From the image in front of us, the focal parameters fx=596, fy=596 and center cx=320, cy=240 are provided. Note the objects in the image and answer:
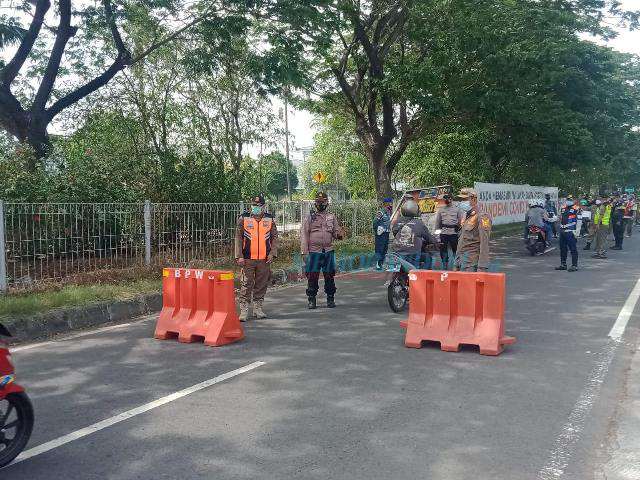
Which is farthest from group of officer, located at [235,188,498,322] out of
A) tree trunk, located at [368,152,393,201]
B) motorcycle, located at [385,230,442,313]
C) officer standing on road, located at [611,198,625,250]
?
officer standing on road, located at [611,198,625,250]

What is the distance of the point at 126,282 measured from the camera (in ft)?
34.6

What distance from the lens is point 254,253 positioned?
859 cm

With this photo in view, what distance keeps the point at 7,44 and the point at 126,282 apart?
5932 millimetres

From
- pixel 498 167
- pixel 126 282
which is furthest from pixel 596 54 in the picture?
pixel 126 282

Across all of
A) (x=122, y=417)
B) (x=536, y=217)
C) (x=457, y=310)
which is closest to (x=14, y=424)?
(x=122, y=417)

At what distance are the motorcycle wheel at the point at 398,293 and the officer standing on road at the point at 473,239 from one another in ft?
2.95

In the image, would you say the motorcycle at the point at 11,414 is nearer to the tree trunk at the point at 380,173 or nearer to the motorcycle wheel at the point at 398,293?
the motorcycle wheel at the point at 398,293

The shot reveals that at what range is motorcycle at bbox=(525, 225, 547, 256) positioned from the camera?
56.8 feet

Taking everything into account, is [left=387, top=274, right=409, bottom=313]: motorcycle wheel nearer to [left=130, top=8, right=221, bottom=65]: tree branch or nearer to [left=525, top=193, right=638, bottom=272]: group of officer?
[left=525, top=193, right=638, bottom=272]: group of officer

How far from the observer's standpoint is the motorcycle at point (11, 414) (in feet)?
12.3

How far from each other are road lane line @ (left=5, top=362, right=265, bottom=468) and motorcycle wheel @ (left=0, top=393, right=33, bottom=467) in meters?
0.09

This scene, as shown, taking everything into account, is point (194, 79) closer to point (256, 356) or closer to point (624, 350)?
point (256, 356)

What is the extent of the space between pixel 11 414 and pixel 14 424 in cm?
8

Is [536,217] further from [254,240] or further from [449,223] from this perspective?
[254,240]
